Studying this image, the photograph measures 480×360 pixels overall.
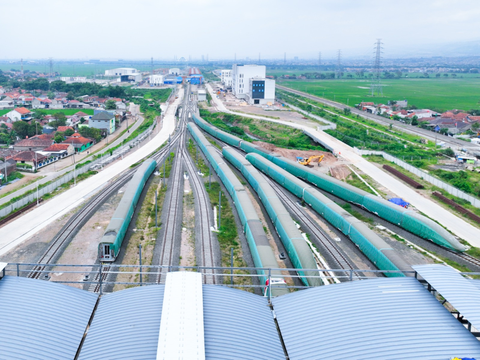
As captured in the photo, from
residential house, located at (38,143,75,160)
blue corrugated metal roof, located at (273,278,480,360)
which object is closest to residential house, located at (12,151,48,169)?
residential house, located at (38,143,75,160)

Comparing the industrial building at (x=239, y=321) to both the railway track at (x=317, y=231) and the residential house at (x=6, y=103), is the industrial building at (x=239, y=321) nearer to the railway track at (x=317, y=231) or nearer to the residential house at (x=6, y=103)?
the railway track at (x=317, y=231)

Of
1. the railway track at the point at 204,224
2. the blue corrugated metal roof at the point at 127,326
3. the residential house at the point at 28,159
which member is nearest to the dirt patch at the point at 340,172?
the railway track at the point at 204,224

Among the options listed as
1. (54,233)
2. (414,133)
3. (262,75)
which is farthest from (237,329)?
(262,75)

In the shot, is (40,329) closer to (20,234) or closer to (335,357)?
(335,357)

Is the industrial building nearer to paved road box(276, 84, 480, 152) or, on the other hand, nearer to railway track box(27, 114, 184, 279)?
railway track box(27, 114, 184, 279)

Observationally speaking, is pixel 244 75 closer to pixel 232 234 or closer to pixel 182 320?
pixel 232 234

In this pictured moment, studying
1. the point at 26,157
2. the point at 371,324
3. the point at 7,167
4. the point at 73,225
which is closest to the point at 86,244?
the point at 73,225
